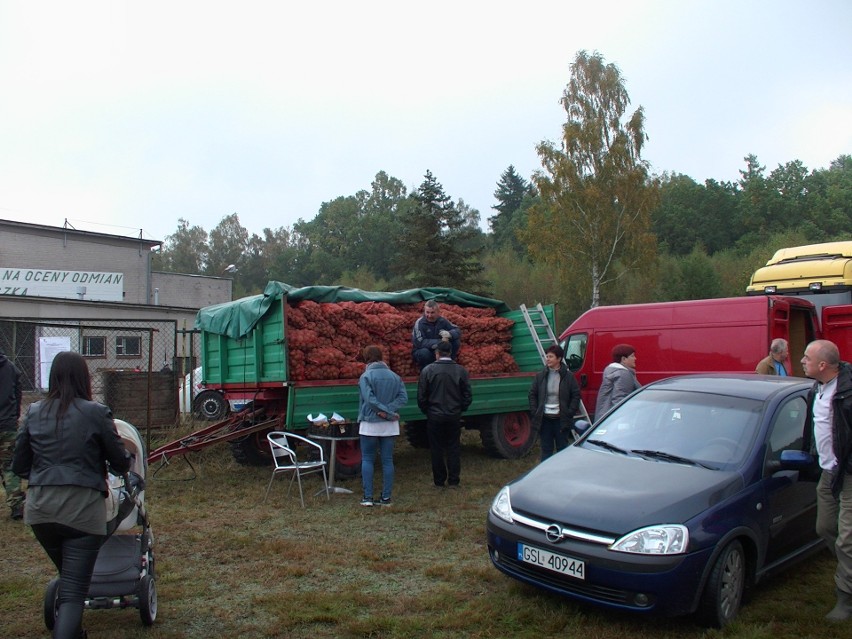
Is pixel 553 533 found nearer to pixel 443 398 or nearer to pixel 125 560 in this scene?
pixel 125 560

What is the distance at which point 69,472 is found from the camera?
3.50 meters

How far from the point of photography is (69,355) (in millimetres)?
3676

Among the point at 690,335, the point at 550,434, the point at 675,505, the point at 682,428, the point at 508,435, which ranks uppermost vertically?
the point at 690,335

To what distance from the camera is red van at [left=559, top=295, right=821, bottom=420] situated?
398 inches

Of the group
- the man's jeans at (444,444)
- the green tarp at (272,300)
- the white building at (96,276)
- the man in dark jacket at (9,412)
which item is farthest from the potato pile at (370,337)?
the white building at (96,276)

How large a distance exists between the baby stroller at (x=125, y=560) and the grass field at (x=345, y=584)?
0.25 meters

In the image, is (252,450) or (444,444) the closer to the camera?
(444,444)

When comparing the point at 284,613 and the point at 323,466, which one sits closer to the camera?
the point at 284,613

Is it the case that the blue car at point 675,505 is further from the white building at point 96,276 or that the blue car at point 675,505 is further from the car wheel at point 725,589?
the white building at point 96,276

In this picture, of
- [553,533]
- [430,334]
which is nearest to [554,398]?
[430,334]

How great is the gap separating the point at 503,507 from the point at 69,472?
2629mm

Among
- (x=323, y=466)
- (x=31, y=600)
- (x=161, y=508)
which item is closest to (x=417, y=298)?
(x=323, y=466)

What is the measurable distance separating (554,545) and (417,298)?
6515mm

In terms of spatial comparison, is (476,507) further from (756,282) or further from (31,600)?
(756,282)
